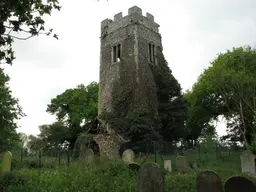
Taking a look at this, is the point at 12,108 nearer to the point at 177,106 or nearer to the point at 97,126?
the point at 97,126

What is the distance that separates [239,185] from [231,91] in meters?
16.6

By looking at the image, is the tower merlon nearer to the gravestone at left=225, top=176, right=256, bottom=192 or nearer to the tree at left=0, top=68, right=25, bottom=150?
the tree at left=0, top=68, right=25, bottom=150

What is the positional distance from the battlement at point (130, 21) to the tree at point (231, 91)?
7.52 meters

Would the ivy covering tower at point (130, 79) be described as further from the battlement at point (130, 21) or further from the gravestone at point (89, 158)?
the gravestone at point (89, 158)

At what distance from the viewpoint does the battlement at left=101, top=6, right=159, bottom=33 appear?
26.0 meters

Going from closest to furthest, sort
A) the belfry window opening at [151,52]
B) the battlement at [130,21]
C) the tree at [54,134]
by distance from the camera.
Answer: the battlement at [130,21] → the belfry window opening at [151,52] → the tree at [54,134]

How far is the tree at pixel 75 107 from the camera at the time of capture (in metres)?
35.2

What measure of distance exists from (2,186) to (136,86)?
Answer: 16.2m

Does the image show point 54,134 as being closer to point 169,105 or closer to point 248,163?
point 169,105

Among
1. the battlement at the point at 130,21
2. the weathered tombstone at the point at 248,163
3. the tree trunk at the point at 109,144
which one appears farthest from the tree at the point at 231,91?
the tree trunk at the point at 109,144

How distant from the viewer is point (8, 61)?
4.49 metres

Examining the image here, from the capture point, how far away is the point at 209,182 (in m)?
6.45

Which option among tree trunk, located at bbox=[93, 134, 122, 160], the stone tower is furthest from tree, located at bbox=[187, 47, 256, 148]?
tree trunk, located at bbox=[93, 134, 122, 160]

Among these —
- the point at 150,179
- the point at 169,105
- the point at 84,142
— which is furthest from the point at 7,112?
the point at 150,179
